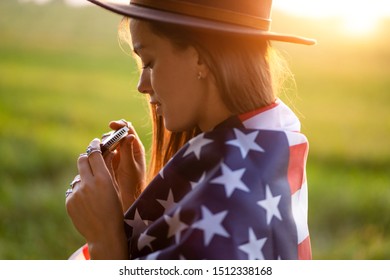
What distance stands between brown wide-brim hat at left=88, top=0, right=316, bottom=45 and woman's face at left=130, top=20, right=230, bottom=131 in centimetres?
6

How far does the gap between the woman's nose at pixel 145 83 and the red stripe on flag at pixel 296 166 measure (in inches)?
15.7

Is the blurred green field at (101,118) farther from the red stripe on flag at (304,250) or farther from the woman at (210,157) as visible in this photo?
the woman at (210,157)

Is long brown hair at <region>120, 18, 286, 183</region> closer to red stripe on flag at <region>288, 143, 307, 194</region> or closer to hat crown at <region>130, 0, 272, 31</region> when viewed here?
hat crown at <region>130, 0, 272, 31</region>

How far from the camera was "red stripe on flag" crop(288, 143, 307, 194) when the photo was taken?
1.69 metres

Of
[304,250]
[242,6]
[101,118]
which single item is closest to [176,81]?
[242,6]

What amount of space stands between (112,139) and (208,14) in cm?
44

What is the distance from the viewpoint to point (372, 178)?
192 inches

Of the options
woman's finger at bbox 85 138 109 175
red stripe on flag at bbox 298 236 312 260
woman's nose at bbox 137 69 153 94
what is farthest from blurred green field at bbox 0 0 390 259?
woman's nose at bbox 137 69 153 94

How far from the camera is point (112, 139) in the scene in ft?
6.03

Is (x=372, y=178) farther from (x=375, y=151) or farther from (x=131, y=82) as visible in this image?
(x=131, y=82)

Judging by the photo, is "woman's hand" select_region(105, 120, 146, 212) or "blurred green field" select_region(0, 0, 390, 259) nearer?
"woman's hand" select_region(105, 120, 146, 212)

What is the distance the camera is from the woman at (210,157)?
61.6 inches

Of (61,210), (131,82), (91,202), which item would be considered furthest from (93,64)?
(91,202)

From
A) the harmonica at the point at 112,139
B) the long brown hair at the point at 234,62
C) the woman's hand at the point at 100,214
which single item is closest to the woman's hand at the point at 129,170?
the harmonica at the point at 112,139
